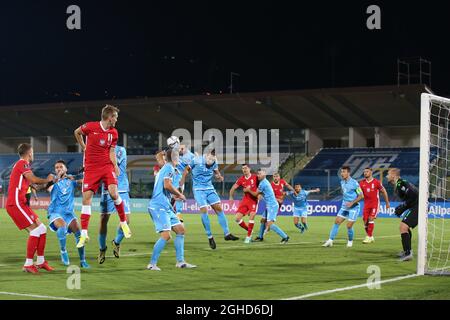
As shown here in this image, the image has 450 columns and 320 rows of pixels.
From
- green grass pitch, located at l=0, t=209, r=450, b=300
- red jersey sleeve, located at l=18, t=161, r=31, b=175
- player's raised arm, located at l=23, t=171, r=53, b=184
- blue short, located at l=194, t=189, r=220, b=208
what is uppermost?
red jersey sleeve, located at l=18, t=161, r=31, b=175

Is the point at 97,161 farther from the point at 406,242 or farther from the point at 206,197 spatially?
the point at 406,242

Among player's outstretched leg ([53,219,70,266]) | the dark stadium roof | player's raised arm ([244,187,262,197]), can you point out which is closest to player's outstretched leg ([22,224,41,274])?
player's outstretched leg ([53,219,70,266])

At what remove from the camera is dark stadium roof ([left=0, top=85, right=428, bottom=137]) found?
43938 mm

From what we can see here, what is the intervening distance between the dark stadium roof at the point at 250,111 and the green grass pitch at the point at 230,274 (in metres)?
27.1

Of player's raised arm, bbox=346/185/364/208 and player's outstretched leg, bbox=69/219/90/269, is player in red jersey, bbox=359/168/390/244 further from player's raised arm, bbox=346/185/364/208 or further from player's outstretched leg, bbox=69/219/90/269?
player's outstretched leg, bbox=69/219/90/269

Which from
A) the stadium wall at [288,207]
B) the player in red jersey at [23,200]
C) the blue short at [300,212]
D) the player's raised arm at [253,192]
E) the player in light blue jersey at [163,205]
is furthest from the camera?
the stadium wall at [288,207]

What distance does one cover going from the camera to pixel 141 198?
44.5 metres

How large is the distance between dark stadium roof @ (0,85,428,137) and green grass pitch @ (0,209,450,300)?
88.8ft

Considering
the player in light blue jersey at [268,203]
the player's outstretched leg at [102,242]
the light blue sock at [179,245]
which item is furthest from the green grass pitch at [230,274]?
the player in light blue jersey at [268,203]

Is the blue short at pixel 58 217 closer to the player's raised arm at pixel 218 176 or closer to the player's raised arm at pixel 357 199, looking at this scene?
the player's raised arm at pixel 218 176

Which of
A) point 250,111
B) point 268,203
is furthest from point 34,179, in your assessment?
point 250,111

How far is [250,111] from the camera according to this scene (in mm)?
48906

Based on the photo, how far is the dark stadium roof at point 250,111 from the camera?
4394cm
